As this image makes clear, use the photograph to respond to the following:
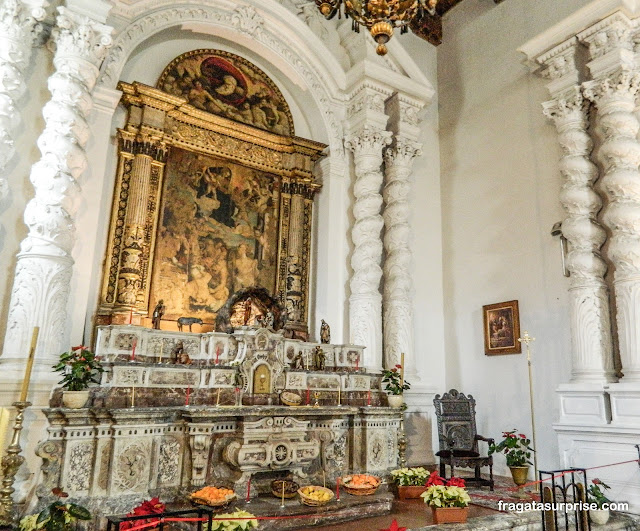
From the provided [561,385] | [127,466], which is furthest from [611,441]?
[127,466]

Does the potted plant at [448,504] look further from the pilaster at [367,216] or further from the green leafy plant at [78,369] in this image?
the green leafy plant at [78,369]

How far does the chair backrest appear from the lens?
7.89m

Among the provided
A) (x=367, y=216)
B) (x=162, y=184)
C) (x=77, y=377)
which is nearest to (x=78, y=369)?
(x=77, y=377)

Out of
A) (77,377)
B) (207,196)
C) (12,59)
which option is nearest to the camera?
(77,377)

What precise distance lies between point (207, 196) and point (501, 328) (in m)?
5.24

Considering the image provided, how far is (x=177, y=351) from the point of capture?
21.0ft

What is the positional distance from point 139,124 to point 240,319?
Answer: 317cm

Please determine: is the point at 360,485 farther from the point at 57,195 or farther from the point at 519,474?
the point at 57,195

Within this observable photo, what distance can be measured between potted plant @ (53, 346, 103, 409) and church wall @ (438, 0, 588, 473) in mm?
6189

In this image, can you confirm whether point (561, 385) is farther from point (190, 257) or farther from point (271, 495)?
point (190, 257)

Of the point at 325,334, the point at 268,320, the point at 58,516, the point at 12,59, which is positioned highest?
the point at 12,59

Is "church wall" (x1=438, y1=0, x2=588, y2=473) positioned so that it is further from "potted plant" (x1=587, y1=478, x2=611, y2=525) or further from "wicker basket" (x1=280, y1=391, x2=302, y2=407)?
"wicker basket" (x1=280, y1=391, x2=302, y2=407)

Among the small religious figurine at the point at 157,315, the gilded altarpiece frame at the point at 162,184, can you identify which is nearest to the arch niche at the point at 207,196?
the gilded altarpiece frame at the point at 162,184

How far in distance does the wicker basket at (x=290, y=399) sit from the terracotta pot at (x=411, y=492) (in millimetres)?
1692
